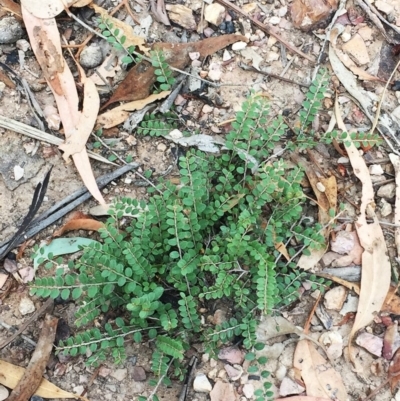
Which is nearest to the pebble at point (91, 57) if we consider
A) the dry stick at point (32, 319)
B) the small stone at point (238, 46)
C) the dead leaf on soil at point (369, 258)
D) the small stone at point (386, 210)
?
the small stone at point (238, 46)

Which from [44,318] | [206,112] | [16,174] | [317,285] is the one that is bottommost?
[44,318]

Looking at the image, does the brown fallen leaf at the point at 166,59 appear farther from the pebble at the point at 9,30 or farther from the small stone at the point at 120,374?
the small stone at the point at 120,374

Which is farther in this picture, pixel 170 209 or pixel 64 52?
pixel 64 52

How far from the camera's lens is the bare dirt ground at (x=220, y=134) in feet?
9.34

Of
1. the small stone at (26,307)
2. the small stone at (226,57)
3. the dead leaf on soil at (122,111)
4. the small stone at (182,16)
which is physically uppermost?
the small stone at (182,16)

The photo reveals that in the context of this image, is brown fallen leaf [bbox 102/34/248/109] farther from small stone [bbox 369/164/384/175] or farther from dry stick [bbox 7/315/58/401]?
dry stick [bbox 7/315/58/401]

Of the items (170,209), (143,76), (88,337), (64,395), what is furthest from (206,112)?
(64,395)

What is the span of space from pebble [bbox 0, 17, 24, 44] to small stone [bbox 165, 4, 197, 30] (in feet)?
2.50

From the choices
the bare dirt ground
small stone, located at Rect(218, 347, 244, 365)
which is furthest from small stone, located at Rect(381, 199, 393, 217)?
small stone, located at Rect(218, 347, 244, 365)

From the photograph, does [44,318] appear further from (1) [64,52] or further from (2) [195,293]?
(1) [64,52]

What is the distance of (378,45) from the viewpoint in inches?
130

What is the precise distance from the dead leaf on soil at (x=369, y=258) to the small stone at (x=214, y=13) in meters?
0.94

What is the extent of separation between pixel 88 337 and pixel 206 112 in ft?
4.09

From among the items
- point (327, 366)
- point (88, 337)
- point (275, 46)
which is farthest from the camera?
point (275, 46)
